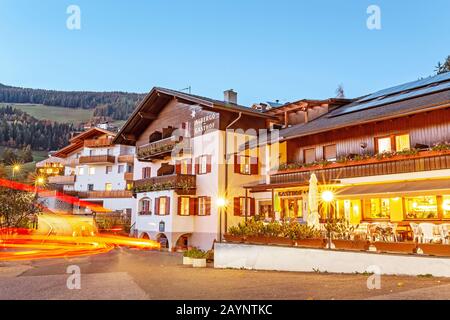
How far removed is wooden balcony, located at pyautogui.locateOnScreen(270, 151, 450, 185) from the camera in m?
18.1

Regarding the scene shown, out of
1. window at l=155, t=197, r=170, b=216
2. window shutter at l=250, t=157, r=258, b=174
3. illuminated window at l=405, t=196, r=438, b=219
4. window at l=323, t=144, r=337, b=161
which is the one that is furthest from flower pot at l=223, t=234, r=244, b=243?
window at l=155, t=197, r=170, b=216

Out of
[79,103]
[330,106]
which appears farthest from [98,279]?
[79,103]

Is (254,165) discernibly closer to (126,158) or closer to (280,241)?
(280,241)

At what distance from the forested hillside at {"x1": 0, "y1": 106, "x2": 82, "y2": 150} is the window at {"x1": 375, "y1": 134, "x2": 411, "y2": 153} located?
129277 millimetres

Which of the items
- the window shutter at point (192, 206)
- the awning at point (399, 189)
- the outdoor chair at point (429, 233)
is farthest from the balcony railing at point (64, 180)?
the outdoor chair at point (429, 233)

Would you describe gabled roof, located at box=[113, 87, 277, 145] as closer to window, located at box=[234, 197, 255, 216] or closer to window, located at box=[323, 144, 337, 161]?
window, located at box=[234, 197, 255, 216]

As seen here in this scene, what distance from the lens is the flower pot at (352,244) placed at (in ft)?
49.5

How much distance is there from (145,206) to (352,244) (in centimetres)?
2352

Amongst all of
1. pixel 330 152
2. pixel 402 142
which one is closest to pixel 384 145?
pixel 402 142

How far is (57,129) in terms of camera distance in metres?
145

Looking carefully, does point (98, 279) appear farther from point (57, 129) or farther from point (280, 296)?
point (57, 129)

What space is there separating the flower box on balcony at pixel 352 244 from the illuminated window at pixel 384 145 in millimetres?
7069

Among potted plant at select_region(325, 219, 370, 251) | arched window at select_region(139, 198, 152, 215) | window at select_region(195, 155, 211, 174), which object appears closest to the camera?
A: potted plant at select_region(325, 219, 370, 251)

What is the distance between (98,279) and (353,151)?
46.5 ft
